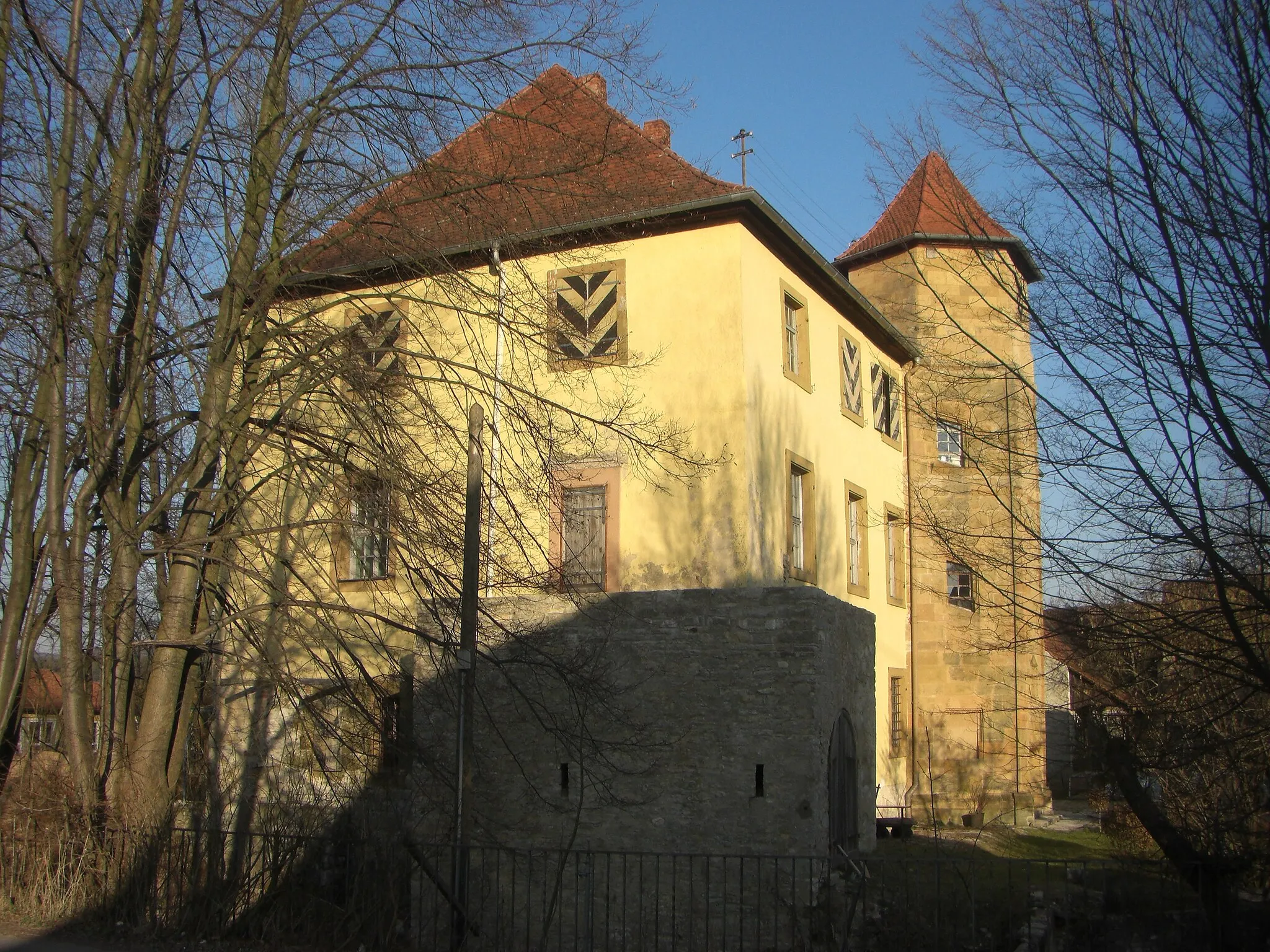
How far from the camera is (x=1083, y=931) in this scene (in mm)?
9289

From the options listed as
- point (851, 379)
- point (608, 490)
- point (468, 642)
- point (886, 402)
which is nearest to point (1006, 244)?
point (468, 642)

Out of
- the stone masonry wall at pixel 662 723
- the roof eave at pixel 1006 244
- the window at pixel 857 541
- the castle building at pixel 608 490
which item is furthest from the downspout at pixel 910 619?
the roof eave at pixel 1006 244

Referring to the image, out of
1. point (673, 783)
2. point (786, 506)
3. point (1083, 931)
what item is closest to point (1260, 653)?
point (1083, 931)

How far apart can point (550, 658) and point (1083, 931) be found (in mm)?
5418

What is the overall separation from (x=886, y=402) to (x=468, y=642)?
13.1 m

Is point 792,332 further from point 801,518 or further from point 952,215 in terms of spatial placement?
point 952,215

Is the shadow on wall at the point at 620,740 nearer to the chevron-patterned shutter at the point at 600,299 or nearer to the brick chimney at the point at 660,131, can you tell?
the chevron-patterned shutter at the point at 600,299

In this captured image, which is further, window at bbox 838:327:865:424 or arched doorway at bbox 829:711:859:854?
window at bbox 838:327:865:424

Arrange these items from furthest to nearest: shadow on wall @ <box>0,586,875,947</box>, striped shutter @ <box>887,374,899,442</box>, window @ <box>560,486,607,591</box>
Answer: striped shutter @ <box>887,374,899,442</box>, window @ <box>560,486,607,591</box>, shadow on wall @ <box>0,586,875,947</box>

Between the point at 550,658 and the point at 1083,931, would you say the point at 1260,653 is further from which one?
the point at 550,658

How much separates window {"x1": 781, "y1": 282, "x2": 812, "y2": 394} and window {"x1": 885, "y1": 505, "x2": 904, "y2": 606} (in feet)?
16.0

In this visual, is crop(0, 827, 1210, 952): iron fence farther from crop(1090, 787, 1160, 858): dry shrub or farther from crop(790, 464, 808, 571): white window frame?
crop(790, 464, 808, 571): white window frame

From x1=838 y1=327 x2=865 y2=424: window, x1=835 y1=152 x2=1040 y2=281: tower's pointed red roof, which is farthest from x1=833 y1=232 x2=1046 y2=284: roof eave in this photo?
x1=838 y1=327 x2=865 y2=424: window

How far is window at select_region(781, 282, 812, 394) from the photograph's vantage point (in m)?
16.6
